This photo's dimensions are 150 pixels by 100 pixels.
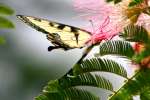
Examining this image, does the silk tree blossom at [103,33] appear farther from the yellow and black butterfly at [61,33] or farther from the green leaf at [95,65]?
the green leaf at [95,65]

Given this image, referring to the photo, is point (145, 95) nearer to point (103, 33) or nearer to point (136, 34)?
point (136, 34)

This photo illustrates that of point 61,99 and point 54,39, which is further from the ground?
point 54,39

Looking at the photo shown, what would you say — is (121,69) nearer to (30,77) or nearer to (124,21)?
(124,21)

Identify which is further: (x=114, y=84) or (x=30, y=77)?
(x=30, y=77)

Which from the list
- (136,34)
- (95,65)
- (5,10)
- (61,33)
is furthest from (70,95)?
(61,33)

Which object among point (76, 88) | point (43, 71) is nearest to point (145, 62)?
point (76, 88)

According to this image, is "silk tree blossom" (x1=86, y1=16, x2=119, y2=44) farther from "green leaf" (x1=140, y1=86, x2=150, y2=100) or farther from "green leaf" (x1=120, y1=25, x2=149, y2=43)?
"green leaf" (x1=140, y1=86, x2=150, y2=100)

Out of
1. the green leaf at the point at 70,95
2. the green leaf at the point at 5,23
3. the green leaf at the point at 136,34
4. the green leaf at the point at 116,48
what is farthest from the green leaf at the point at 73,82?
the green leaf at the point at 5,23
